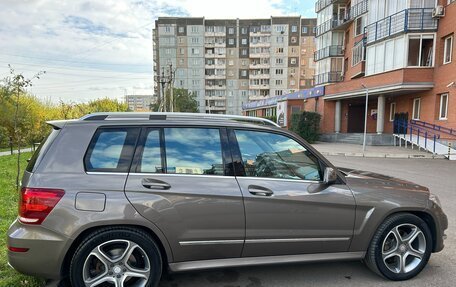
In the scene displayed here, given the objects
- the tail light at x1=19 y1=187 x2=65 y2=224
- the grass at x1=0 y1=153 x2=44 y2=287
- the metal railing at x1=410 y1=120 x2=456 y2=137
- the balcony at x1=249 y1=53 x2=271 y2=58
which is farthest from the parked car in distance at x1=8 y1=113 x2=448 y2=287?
the balcony at x1=249 y1=53 x2=271 y2=58

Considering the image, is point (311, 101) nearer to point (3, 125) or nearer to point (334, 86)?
point (334, 86)

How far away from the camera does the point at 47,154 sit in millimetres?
2709

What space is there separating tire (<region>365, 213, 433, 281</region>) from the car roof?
1.63 m

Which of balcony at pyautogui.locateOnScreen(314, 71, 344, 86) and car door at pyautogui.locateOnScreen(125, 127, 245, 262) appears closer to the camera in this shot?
car door at pyautogui.locateOnScreen(125, 127, 245, 262)

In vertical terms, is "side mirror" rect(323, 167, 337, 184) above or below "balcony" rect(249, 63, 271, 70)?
below

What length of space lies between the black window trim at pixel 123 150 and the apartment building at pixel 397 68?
1950 centimetres

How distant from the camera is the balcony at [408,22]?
64.1 feet

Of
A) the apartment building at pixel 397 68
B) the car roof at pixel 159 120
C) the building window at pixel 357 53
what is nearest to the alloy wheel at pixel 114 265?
the car roof at pixel 159 120

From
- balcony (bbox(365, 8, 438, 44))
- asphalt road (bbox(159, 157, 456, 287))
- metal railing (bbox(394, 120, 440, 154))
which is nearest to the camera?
asphalt road (bbox(159, 157, 456, 287))

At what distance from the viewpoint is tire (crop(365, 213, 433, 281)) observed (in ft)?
10.6

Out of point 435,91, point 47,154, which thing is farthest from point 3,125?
point 435,91

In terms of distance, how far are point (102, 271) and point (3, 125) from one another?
20.2 meters

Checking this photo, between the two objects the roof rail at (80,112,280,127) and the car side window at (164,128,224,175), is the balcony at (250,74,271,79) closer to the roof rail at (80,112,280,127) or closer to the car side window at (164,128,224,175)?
the roof rail at (80,112,280,127)

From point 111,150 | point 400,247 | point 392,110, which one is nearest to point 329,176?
point 400,247
